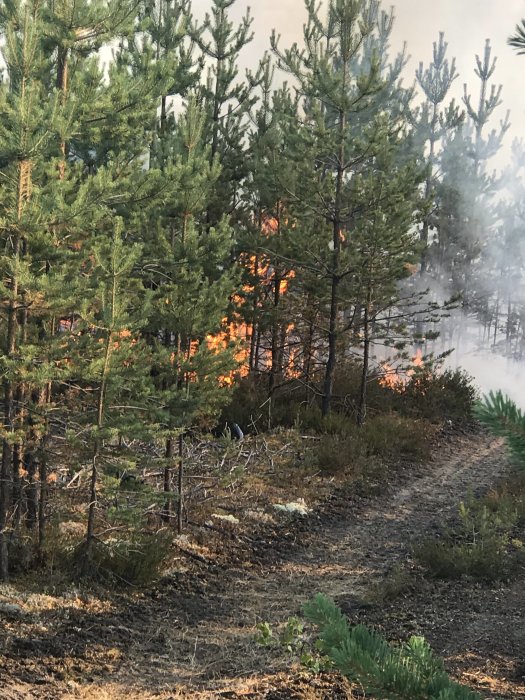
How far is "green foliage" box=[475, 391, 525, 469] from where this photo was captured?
166cm

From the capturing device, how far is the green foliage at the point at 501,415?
166cm

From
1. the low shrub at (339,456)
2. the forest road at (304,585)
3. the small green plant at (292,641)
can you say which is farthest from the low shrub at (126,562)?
the low shrub at (339,456)

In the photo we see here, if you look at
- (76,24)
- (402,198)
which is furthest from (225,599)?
(402,198)

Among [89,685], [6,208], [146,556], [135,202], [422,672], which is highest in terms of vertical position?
[135,202]

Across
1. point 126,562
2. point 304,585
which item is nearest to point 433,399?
point 304,585

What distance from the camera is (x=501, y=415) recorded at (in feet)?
5.49

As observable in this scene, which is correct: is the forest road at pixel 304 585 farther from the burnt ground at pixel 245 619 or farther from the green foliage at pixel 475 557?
the green foliage at pixel 475 557

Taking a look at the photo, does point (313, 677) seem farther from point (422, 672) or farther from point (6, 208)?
point (6, 208)

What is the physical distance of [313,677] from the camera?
225 inches

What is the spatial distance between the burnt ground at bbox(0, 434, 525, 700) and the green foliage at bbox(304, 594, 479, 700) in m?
4.12

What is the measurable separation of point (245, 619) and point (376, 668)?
6122 millimetres

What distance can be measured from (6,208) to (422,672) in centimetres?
655

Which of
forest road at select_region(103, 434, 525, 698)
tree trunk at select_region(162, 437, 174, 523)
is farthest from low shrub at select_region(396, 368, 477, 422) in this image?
tree trunk at select_region(162, 437, 174, 523)

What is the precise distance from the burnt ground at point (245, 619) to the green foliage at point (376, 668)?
4124mm
